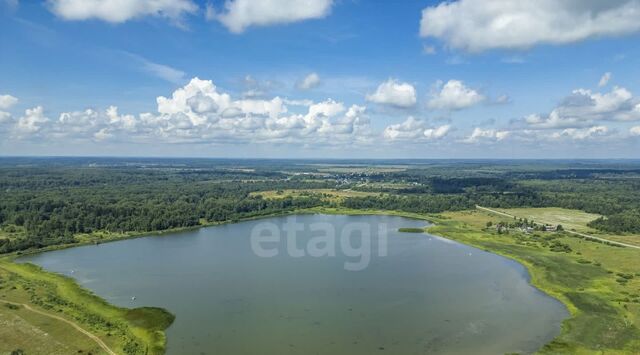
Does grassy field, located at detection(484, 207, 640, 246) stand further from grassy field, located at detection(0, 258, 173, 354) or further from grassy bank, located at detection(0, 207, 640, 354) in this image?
grassy field, located at detection(0, 258, 173, 354)

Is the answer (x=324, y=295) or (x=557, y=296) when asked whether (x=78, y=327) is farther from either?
(x=557, y=296)

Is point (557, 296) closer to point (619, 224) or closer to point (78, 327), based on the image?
point (78, 327)

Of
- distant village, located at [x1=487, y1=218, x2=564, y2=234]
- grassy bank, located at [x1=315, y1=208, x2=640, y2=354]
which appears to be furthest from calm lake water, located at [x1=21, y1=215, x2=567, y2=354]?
distant village, located at [x1=487, y1=218, x2=564, y2=234]

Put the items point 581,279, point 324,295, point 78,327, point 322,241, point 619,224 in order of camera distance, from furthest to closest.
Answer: point 619,224 < point 322,241 < point 581,279 < point 324,295 < point 78,327

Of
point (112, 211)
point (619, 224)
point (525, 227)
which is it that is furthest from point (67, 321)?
point (619, 224)

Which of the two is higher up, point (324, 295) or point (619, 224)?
point (619, 224)

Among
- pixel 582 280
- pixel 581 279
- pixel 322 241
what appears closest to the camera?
pixel 582 280

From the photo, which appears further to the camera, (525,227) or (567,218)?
(567,218)

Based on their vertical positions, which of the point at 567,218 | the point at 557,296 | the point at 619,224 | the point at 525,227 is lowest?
the point at 557,296
